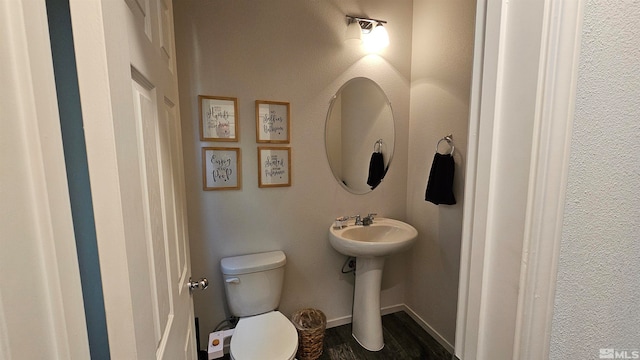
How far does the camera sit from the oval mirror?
1959 millimetres

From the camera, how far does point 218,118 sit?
166 centimetres

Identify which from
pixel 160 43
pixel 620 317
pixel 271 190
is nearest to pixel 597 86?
pixel 620 317

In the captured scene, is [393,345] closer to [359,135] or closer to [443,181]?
[443,181]

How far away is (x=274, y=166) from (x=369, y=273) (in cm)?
98

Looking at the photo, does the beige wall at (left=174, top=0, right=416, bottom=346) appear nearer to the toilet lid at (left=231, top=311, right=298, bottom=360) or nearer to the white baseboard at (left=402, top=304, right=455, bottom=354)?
the toilet lid at (left=231, top=311, right=298, bottom=360)

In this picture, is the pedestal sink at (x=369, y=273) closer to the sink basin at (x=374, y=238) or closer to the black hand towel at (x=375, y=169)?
the sink basin at (x=374, y=238)

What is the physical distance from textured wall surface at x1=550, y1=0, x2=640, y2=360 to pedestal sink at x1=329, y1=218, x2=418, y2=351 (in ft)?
3.95

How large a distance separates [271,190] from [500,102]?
152 centimetres

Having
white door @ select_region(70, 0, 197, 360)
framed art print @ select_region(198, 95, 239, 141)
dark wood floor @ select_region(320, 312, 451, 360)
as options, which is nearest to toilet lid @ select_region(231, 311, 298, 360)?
dark wood floor @ select_region(320, 312, 451, 360)

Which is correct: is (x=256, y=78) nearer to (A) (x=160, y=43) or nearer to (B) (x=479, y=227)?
(A) (x=160, y=43)

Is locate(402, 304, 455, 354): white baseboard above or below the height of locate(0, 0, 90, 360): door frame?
below

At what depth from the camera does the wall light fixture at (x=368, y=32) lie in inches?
73.0

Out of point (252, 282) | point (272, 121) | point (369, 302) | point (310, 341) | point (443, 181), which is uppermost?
point (272, 121)

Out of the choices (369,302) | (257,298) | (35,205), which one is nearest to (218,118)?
(257,298)
